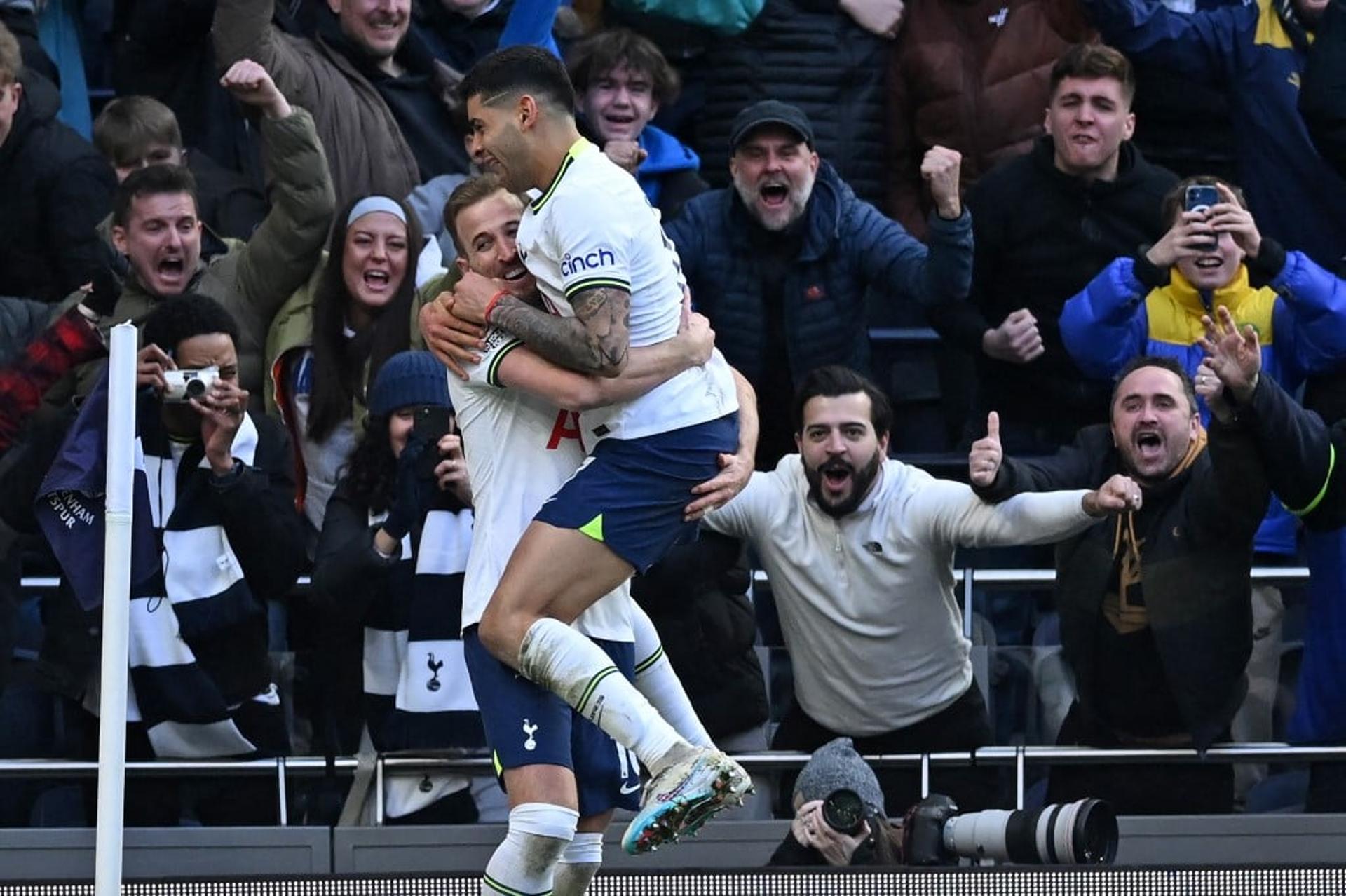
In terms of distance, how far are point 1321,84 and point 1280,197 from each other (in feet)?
2.12

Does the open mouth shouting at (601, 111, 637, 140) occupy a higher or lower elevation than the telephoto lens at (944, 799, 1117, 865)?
higher

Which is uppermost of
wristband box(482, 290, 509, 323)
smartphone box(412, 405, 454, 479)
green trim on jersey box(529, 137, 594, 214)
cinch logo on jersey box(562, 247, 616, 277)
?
green trim on jersey box(529, 137, 594, 214)

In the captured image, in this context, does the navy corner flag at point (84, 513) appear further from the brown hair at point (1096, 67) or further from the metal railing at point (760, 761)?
the brown hair at point (1096, 67)

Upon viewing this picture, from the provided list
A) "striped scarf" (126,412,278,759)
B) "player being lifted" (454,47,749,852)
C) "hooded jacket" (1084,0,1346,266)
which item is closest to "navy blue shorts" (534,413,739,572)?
"player being lifted" (454,47,749,852)

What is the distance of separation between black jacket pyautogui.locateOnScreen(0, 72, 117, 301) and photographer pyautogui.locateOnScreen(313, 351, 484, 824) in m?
1.83

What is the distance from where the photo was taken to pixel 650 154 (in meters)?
10.5

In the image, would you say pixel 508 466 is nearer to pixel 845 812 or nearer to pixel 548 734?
pixel 548 734

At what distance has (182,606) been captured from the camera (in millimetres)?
8594

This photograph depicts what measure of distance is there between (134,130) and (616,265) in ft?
13.5

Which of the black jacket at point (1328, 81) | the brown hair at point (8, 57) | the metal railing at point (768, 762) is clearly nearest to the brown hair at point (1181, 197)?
the black jacket at point (1328, 81)

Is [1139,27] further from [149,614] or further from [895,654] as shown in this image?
[149,614]

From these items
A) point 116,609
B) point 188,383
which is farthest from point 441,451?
point 116,609

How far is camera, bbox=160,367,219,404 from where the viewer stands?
8477 millimetres

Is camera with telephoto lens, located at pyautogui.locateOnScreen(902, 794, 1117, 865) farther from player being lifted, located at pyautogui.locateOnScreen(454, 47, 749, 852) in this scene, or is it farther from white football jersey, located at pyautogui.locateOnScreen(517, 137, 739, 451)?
white football jersey, located at pyautogui.locateOnScreen(517, 137, 739, 451)
